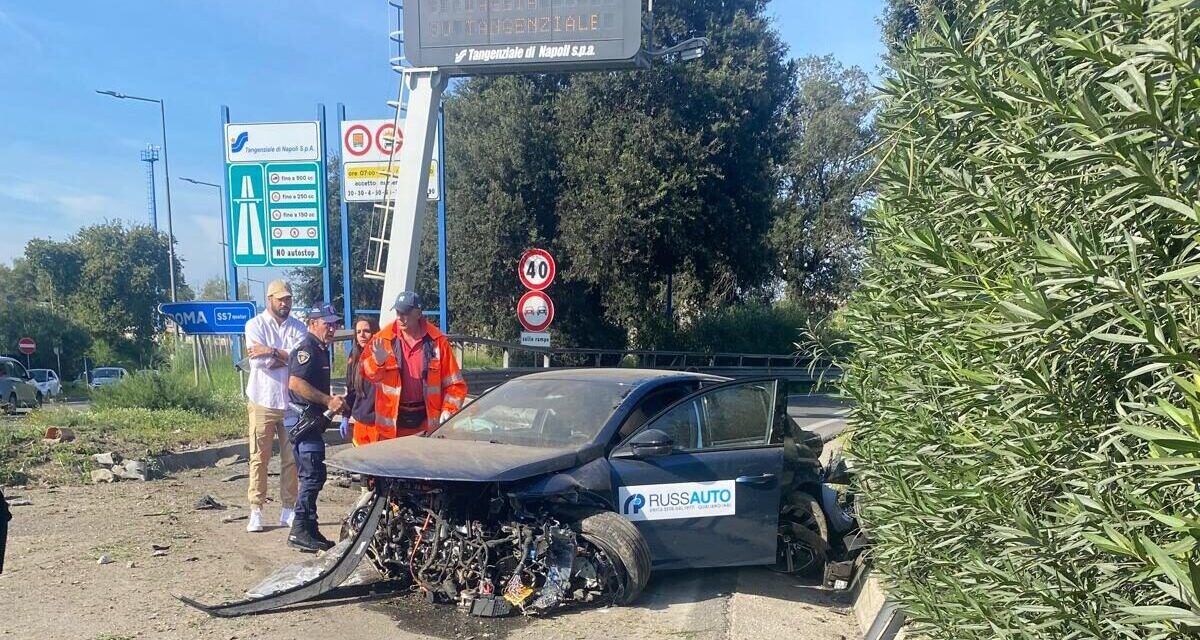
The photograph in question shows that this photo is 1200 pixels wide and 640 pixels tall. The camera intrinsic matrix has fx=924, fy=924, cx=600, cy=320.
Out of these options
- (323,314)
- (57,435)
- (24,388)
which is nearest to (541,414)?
(323,314)

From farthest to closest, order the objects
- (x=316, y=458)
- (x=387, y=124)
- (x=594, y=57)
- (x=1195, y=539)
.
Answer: (x=387, y=124) → (x=594, y=57) → (x=316, y=458) → (x=1195, y=539)

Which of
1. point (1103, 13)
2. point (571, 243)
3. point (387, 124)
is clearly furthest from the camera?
point (571, 243)

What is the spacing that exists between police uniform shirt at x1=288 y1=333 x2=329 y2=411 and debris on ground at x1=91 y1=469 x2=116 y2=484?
363 centimetres

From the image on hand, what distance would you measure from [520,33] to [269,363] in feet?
20.3

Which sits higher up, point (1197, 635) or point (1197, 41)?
point (1197, 41)

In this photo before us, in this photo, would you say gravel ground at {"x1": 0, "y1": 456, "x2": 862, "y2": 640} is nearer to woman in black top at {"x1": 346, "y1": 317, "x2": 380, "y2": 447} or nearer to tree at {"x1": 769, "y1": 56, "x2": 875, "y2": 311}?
woman in black top at {"x1": 346, "y1": 317, "x2": 380, "y2": 447}

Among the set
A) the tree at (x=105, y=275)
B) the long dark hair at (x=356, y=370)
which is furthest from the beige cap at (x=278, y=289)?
the tree at (x=105, y=275)

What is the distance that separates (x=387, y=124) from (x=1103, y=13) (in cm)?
1475

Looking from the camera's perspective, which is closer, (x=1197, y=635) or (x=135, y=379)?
(x=1197, y=635)

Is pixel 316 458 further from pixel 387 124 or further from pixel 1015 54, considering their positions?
pixel 387 124

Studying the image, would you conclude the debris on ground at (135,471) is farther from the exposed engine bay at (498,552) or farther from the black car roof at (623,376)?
the exposed engine bay at (498,552)

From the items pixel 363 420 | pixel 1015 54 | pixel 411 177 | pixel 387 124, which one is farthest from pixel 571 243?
pixel 1015 54

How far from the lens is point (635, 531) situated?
5508mm

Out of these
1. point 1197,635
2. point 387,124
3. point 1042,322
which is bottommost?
point 1197,635
